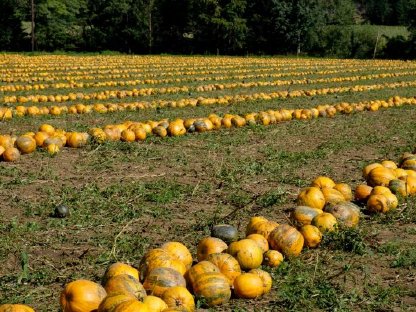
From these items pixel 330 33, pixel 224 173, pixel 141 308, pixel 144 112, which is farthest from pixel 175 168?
pixel 330 33

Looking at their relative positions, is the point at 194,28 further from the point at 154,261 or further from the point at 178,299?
the point at 178,299

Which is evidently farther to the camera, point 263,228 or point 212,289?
point 263,228

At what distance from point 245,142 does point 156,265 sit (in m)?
7.52

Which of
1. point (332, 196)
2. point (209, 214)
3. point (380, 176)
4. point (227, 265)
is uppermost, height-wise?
point (380, 176)

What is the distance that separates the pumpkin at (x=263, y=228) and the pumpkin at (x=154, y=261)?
130cm

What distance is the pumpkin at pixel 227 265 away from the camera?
509cm

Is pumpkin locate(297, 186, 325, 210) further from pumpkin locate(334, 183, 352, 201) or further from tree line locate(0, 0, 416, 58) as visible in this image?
tree line locate(0, 0, 416, 58)

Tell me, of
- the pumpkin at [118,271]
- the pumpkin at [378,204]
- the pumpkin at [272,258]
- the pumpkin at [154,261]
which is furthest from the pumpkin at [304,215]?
the pumpkin at [118,271]

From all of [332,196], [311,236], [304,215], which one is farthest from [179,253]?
[332,196]

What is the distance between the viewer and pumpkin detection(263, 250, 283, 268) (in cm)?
559

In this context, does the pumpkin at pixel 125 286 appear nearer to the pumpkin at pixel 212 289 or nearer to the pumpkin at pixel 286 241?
the pumpkin at pixel 212 289

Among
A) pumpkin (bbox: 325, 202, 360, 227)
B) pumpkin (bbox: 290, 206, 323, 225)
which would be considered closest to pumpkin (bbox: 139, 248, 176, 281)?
pumpkin (bbox: 290, 206, 323, 225)

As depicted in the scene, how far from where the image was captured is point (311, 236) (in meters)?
6.09

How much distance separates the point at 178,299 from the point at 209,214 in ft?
10.3
